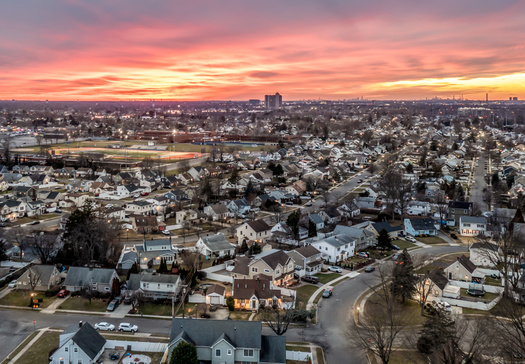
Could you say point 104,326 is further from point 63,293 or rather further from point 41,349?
point 63,293

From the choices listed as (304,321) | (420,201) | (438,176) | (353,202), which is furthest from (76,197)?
(438,176)

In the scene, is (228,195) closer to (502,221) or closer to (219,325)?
(502,221)

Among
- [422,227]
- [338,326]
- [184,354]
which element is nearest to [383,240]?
[422,227]

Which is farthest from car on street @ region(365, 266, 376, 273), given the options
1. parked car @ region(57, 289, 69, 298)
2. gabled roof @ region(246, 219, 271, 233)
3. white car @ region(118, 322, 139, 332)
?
parked car @ region(57, 289, 69, 298)

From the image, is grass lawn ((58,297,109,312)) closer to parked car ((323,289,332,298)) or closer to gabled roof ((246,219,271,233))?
parked car ((323,289,332,298))

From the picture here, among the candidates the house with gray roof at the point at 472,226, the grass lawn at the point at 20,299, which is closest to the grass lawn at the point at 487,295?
the house with gray roof at the point at 472,226

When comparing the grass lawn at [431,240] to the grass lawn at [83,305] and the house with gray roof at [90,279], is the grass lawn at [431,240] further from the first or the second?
the grass lawn at [83,305]
